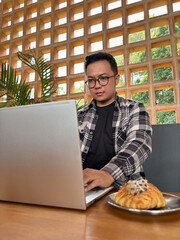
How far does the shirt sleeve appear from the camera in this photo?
0.70 metres

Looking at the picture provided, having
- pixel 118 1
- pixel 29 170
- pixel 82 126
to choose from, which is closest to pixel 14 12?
pixel 118 1

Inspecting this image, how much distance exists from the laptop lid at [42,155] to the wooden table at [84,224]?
34 mm

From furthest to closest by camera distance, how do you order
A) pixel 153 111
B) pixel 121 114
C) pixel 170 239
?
pixel 153 111, pixel 121 114, pixel 170 239

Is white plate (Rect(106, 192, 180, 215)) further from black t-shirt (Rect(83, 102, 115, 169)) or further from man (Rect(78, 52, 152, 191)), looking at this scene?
black t-shirt (Rect(83, 102, 115, 169))

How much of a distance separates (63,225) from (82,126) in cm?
89

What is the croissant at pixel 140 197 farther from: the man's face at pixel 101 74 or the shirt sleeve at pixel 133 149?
the man's face at pixel 101 74

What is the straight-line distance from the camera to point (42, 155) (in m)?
0.40

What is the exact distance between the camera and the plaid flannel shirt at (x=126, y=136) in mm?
753

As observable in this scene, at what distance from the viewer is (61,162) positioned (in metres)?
0.38

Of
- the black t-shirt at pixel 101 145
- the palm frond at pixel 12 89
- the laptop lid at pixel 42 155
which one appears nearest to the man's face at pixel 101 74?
the black t-shirt at pixel 101 145

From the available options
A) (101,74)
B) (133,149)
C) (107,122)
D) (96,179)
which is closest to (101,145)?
(107,122)

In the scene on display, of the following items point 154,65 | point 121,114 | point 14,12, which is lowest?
point 121,114

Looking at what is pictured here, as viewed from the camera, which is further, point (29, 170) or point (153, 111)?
point (153, 111)

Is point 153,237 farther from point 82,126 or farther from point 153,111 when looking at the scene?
point 153,111
